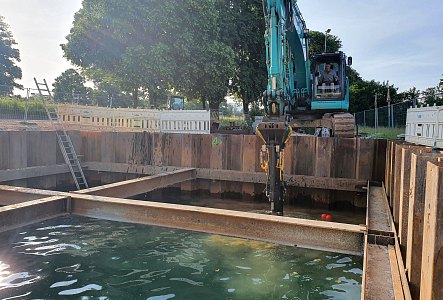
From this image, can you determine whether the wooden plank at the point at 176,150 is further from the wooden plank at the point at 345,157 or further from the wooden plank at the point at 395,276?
the wooden plank at the point at 395,276

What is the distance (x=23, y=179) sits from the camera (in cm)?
1052

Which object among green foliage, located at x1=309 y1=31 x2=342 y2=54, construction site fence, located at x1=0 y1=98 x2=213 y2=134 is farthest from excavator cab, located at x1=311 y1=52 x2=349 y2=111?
green foliage, located at x1=309 y1=31 x2=342 y2=54

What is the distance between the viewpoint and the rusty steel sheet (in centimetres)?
480

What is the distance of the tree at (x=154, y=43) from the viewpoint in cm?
2350

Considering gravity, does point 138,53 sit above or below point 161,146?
above

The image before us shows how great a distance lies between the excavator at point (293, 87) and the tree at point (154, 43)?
39.4 ft

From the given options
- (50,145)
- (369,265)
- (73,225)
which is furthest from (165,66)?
(369,265)

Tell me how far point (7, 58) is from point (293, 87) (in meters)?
62.7

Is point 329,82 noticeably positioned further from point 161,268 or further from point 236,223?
point 161,268

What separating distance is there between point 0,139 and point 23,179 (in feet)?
4.18

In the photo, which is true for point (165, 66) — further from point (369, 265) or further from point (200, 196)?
point (369, 265)

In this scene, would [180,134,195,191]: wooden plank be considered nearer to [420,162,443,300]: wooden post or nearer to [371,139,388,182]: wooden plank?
[371,139,388,182]: wooden plank

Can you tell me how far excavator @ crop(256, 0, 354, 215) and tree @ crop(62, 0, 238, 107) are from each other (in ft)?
39.4

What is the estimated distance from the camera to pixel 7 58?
6250cm
